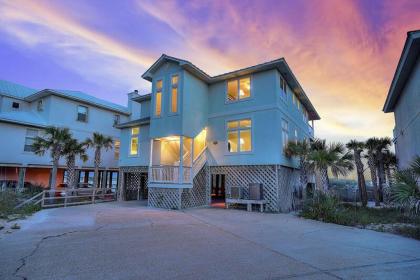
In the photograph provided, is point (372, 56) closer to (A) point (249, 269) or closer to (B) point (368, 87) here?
(B) point (368, 87)

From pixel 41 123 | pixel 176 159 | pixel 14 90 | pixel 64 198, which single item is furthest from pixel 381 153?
pixel 14 90

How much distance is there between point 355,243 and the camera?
6.36 metres

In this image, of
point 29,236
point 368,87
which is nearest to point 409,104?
point 368,87

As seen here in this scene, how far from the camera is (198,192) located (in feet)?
48.0

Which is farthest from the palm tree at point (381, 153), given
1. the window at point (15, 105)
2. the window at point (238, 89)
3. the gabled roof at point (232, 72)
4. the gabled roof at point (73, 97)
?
the window at point (15, 105)

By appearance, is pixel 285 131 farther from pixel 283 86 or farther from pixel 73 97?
pixel 73 97

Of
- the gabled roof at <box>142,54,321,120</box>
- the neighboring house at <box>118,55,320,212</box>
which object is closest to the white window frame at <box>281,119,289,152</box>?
the neighboring house at <box>118,55,320,212</box>

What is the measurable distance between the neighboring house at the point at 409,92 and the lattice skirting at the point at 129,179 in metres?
14.4

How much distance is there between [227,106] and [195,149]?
3240 millimetres

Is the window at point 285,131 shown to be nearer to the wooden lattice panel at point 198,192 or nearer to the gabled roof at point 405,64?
the wooden lattice panel at point 198,192

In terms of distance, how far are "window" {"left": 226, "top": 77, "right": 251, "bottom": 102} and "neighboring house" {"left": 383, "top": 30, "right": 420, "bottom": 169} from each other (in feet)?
22.9

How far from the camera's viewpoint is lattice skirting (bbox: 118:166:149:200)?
56.4ft

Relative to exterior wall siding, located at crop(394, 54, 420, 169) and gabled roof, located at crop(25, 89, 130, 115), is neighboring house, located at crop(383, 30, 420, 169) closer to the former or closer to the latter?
exterior wall siding, located at crop(394, 54, 420, 169)

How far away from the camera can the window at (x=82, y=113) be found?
74.3 feet
